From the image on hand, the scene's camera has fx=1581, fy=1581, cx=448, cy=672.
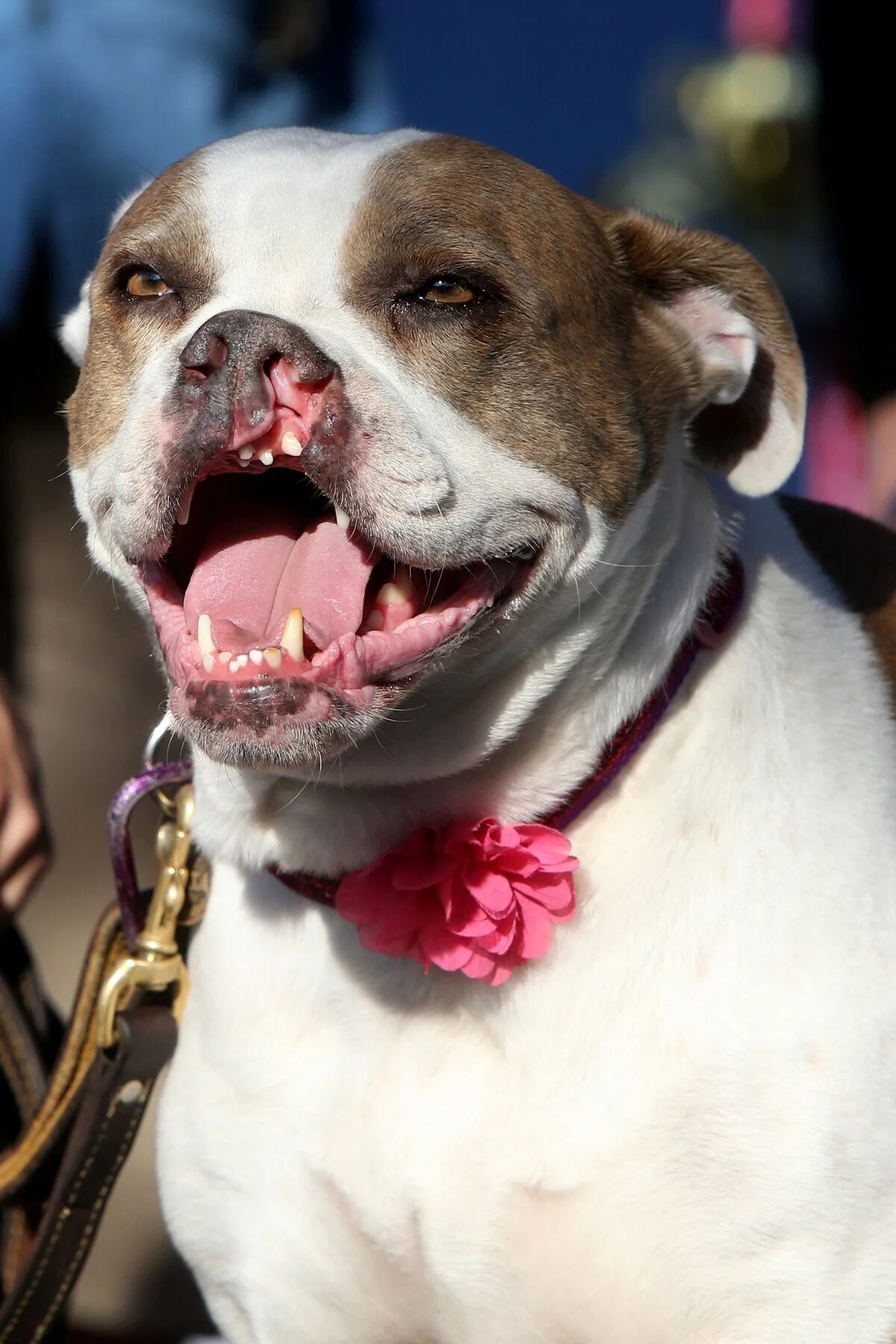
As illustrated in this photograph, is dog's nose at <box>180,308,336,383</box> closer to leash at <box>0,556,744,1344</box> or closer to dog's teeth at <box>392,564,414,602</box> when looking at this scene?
dog's teeth at <box>392,564,414,602</box>

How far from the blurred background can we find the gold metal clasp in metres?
Result: 1.65

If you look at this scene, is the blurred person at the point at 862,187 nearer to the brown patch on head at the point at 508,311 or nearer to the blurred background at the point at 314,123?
the blurred background at the point at 314,123

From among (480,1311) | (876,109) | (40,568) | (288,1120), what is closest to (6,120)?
(40,568)

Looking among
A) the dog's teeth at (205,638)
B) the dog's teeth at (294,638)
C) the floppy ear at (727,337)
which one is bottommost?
the dog's teeth at (205,638)

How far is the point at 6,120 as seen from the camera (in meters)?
4.09

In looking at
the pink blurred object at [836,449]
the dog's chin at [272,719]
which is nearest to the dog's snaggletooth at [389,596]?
the dog's chin at [272,719]

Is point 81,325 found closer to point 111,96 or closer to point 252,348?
point 252,348

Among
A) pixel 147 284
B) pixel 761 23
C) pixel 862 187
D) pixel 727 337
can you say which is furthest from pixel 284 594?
pixel 761 23

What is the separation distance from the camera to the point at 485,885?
199 centimetres

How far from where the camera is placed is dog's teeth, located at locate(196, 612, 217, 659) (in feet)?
5.75

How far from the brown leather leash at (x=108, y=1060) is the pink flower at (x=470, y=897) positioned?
401 mm

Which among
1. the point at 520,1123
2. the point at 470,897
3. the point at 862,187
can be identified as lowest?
the point at 520,1123

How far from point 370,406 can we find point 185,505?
240mm

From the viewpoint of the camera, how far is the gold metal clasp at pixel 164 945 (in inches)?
90.4
